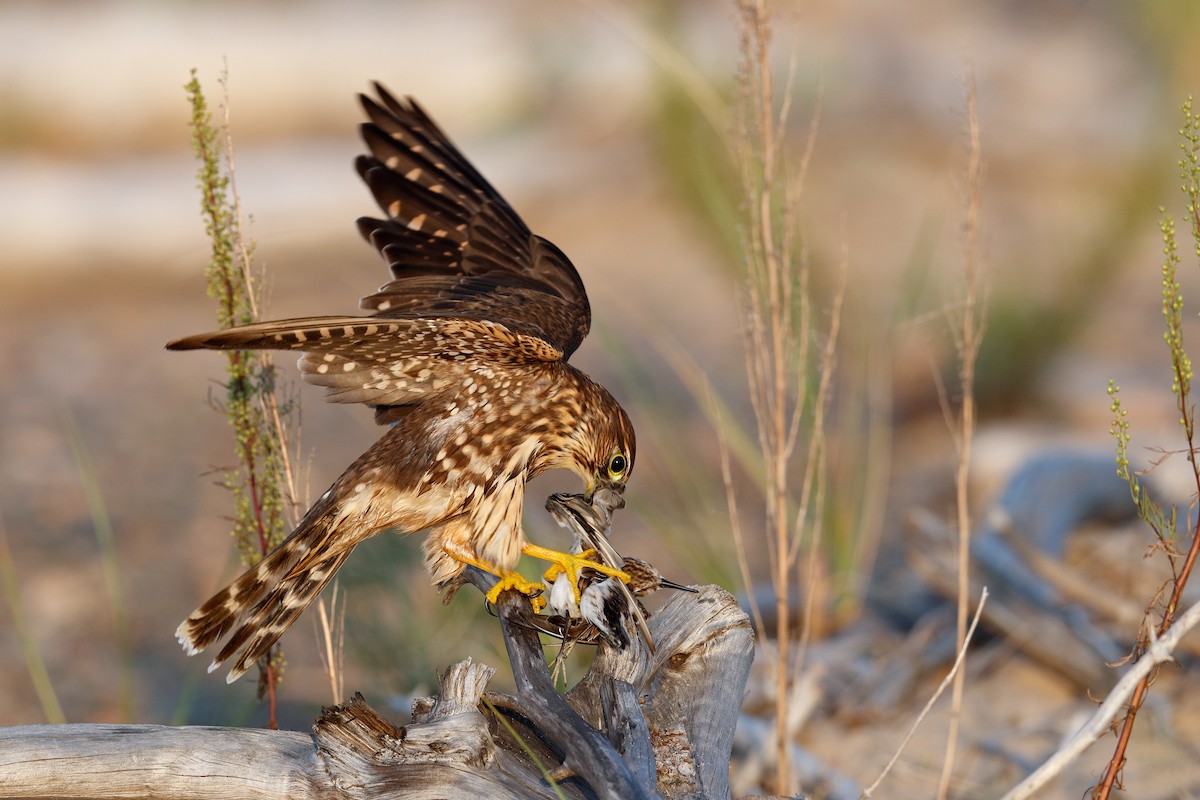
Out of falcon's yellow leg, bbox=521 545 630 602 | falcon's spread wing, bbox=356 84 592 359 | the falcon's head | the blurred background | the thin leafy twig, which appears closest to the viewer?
the thin leafy twig

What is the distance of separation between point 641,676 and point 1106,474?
2.73 metres

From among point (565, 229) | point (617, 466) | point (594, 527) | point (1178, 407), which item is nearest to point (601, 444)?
point (617, 466)

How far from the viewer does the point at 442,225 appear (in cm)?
303

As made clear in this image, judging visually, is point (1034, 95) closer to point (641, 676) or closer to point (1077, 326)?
point (1077, 326)

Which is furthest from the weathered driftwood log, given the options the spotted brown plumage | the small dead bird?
the spotted brown plumage

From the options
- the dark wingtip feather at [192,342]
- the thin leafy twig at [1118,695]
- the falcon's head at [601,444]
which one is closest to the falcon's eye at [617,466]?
the falcon's head at [601,444]

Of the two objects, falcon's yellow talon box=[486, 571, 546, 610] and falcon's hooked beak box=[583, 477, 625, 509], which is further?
falcon's hooked beak box=[583, 477, 625, 509]

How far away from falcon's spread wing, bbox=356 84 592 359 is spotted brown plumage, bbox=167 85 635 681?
0.04 meters

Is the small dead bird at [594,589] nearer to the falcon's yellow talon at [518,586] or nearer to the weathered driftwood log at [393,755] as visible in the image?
the falcon's yellow talon at [518,586]

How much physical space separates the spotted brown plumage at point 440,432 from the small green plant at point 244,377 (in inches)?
4.4

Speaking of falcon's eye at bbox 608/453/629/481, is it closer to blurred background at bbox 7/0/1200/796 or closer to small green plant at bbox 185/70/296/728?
small green plant at bbox 185/70/296/728

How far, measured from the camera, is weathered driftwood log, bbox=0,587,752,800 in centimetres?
197

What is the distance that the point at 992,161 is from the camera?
9102mm

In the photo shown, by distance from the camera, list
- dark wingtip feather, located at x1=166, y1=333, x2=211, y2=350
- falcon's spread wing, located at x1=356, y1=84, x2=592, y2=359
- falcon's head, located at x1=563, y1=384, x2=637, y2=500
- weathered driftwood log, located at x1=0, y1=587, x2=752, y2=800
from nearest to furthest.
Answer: dark wingtip feather, located at x1=166, y1=333, x2=211, y2=350
weathered driftwood log, located at x1=0, y1=587, x2=752, y2=800
falcon's head, located at x1=563, y1=384, x2=637, y2=500
falcon's spread wing, located at x1=356, y1=84, x2=592, y2=359
